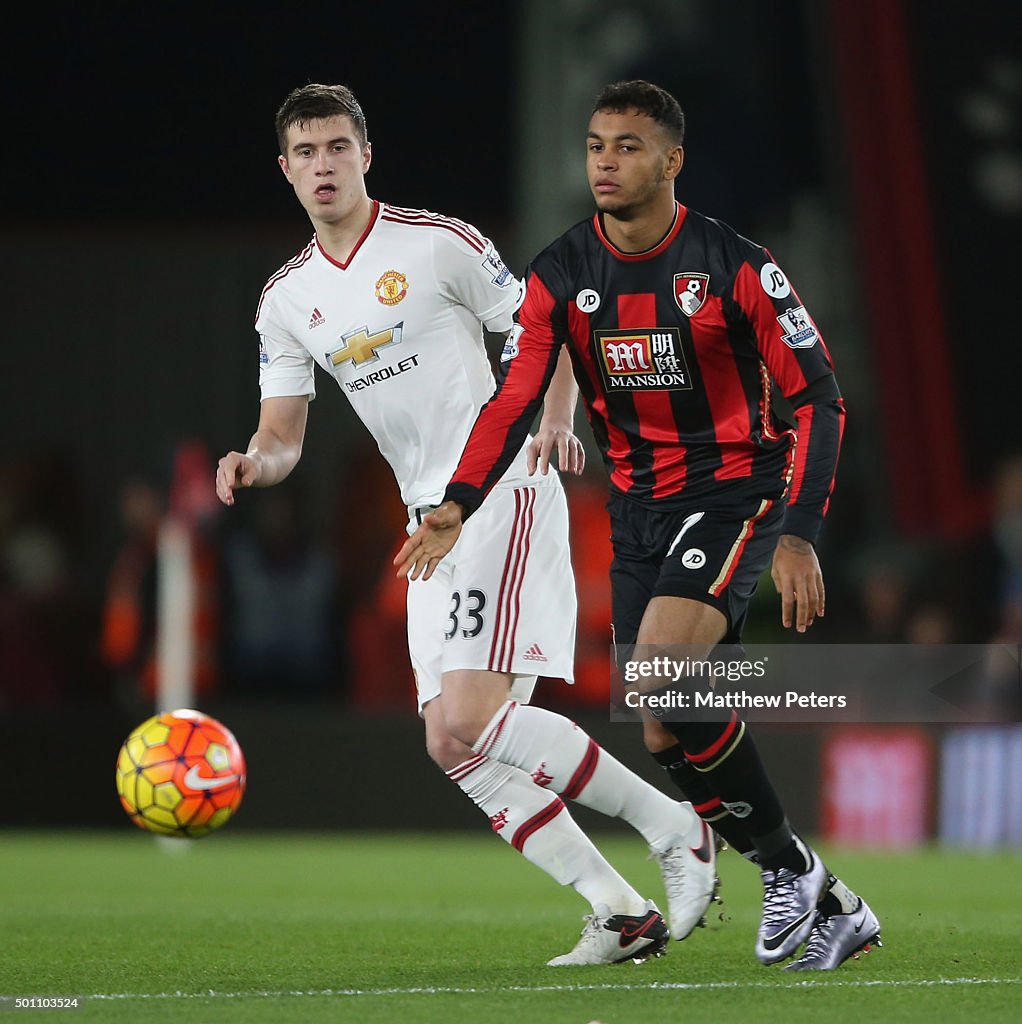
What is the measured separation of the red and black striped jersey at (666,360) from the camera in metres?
5.41

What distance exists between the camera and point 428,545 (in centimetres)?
525

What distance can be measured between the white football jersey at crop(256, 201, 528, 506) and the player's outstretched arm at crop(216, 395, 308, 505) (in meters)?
0.20

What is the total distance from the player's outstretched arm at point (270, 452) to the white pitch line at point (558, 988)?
1395mm

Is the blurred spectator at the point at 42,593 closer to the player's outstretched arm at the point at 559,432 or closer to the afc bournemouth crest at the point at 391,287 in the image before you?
the afc bournemouth crest at the point at 391,287

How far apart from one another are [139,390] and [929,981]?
1328 centimetres

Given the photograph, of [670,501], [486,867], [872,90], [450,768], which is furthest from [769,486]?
[872,90]

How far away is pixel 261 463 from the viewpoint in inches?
231

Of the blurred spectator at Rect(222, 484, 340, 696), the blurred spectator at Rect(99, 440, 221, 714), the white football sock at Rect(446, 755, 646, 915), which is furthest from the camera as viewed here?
the blurred spectator at Rect(222, 484, 340, 696)

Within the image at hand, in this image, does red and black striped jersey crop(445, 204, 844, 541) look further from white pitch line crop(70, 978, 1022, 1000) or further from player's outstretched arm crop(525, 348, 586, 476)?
white pitch line crop(70, 978, 1022, 1000)

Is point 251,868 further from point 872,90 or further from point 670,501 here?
point 872,90

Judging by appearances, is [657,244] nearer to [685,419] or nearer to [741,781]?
[685,419]

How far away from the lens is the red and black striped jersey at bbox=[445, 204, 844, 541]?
5.41 metres

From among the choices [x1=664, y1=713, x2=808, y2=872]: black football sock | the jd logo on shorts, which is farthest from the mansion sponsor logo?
[x1=664, y1=713, x2=808, y2=872]: black football sock

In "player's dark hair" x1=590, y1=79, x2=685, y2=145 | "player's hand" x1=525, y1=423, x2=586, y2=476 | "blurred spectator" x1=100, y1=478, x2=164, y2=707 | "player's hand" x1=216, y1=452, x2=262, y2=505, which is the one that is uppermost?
"player's dark hair" x1=590, y1=79, x2=685, y2=145
